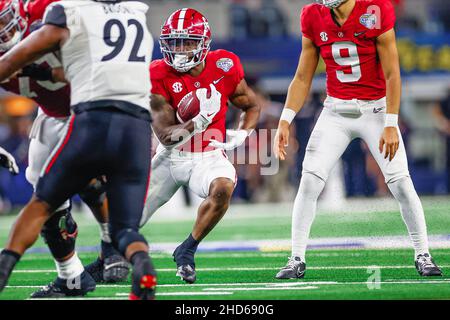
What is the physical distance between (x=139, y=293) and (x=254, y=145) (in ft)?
28.3

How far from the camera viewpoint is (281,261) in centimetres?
711

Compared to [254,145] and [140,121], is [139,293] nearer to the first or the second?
[140,121]

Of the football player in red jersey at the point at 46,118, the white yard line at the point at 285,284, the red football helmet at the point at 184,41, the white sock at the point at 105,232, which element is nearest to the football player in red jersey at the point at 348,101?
the white yard line at the point at 285,284

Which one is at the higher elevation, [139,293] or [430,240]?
[139,293]

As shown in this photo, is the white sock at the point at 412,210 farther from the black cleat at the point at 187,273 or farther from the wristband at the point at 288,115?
the black cleat at the point at 187,273

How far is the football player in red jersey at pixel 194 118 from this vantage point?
6.16m

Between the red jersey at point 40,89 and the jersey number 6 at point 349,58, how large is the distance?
1.74m

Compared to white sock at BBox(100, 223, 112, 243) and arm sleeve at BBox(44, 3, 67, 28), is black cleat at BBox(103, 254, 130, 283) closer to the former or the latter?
white sock at BBox(100, 223, 112, 243)

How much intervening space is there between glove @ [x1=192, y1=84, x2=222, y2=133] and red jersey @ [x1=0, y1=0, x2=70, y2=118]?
3.42 ft

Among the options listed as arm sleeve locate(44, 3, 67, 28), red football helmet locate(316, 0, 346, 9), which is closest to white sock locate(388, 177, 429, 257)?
red football helmet locate(316, 0, 346, 9)

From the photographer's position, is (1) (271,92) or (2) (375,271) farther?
(1) (271,92)

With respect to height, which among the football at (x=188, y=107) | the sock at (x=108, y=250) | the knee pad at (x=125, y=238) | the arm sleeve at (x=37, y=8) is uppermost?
the arm sleeve at (x=37, y=8)

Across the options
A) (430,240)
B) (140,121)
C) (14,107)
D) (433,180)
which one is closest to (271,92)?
(433,180)

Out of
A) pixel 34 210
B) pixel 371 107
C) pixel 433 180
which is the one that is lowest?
pixel 433 180
